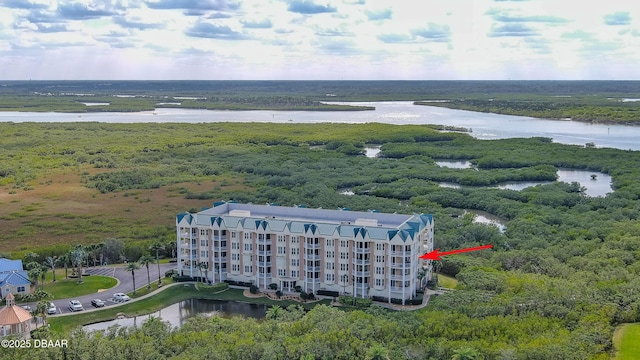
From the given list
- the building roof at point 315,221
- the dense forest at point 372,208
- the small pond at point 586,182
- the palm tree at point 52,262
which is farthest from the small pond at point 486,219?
the palm tree at point 52,262

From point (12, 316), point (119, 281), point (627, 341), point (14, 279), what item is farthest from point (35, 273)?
point (627, 341)

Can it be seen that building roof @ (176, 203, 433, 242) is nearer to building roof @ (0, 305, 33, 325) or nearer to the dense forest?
the dense forest

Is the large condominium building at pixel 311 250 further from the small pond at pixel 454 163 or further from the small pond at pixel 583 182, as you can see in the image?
the small pond at pixel 454 163

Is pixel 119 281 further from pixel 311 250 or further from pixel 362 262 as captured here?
pixel 362 262

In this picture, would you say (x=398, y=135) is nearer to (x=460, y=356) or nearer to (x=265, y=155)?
(x=265, y=155)

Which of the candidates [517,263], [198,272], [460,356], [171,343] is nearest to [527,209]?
[517,263]
